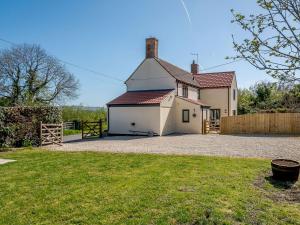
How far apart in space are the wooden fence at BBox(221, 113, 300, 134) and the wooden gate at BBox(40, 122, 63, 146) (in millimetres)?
15022

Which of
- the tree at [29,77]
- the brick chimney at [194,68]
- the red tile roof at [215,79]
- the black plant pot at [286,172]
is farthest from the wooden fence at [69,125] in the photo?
the black plant pot at [286,172]

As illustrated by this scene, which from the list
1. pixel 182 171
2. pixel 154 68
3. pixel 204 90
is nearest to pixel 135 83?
pixel 154 68

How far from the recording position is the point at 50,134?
55.5 feet

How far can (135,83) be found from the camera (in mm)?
27328

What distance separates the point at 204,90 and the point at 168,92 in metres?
9.35

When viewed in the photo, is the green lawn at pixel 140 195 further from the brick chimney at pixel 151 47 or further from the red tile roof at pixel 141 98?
the brick chimney at pixel 151 47

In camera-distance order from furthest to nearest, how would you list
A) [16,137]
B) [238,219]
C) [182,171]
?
[16,137], [182,171], [238,219]

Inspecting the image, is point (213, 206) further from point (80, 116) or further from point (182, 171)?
point (80, 116)

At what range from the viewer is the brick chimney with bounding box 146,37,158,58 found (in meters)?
26.6

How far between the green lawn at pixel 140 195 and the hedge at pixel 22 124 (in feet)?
20.3

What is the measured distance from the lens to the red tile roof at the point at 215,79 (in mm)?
32253

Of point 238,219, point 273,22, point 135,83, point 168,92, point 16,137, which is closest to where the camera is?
point 273,22

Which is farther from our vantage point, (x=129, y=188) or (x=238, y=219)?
(x=129, y=188)

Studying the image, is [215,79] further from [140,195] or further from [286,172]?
[140,195]
